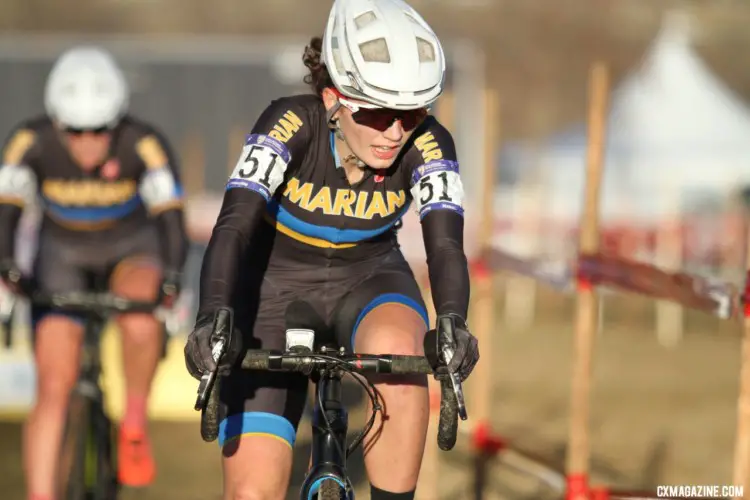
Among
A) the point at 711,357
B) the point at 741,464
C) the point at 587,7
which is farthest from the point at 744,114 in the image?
the point at 587,7

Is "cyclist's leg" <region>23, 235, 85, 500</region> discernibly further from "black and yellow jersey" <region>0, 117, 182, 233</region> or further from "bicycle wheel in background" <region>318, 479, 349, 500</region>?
"bicycle wheel in background" <region>318, 479, 349, 500</region>

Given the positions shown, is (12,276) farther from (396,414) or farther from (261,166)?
(396,414)

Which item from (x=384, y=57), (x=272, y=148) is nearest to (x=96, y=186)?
(x=272, y=148)

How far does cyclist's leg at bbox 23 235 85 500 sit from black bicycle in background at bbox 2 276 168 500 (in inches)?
2.6

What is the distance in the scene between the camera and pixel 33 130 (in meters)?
7.34

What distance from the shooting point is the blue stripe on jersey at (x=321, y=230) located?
4.75m

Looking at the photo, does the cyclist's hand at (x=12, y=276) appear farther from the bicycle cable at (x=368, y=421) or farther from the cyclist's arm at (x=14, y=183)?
the bicycle cable at (x=368, y=421)

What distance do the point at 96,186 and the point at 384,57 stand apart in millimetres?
3784

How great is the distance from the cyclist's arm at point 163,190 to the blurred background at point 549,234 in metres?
0.48

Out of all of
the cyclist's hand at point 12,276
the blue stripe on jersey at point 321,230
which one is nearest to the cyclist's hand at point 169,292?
the cyclist's hand at point 12,276

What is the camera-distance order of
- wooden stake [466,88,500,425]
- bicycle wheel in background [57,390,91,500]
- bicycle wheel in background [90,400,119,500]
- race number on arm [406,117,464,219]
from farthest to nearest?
wooden stake [466,88,500,425]
bicycle wheel in background [90,400,119,500]
bicycle wheel in background [57,390,91,500]
race number on arm [406,117,464,219]

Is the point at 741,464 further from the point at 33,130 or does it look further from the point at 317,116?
the point at 33,130

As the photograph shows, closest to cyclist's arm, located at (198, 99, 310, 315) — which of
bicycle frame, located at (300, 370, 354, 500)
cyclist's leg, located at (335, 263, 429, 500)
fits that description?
bicycle frame, located at (300, 370, 354, 500)

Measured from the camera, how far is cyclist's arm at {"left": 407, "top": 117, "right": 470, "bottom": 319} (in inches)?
169
